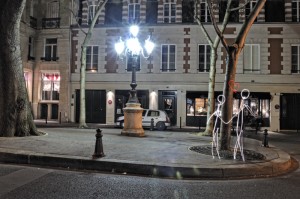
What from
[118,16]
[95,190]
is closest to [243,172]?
[95,190]

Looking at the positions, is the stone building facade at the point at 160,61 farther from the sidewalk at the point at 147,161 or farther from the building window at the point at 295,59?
the sidewalk at the point at 147,161

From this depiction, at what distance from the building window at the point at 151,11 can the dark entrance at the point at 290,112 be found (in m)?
12.0

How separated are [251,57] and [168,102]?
24.4 feet

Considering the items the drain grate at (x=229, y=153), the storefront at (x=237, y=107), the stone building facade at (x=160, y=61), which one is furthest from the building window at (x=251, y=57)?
the drain grate at (x=229, y=153)

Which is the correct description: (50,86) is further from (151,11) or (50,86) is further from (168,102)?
(151,11)

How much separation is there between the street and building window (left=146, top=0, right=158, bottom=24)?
21.6 metres

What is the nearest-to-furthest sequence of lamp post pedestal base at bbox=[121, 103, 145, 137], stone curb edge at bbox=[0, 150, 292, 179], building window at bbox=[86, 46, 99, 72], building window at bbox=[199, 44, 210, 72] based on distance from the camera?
1. stone curb edge at bbox=[0, 150, 292, 179]
2. lamp post pedestal base at bbox=[121, 103, 145, 137]
3. building window at bbox=[199, 44, 210, 72]
4. building window at bbox=[86, 46, 99, 72]

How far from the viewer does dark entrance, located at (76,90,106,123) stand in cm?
2794

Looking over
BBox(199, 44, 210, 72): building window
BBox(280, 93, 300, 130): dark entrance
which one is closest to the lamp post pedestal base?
BBox(199, 44, 210, 72): building window

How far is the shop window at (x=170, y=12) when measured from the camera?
90.0 feet

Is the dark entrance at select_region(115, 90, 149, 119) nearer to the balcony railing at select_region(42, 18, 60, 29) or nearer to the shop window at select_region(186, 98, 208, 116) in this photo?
the shop window at select_region(186, 98, 208, 116)

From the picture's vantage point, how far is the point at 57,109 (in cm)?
2869

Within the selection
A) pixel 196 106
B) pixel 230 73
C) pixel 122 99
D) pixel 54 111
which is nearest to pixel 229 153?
pixel 230 73

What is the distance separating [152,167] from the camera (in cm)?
775
